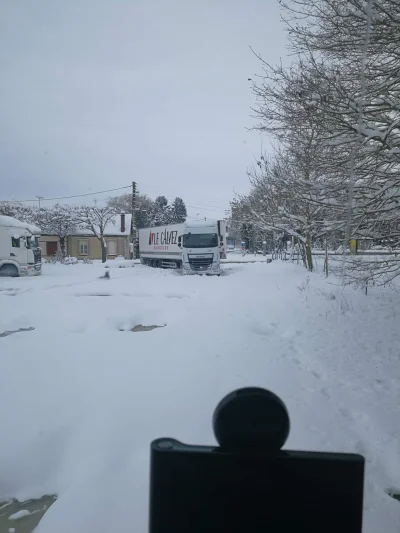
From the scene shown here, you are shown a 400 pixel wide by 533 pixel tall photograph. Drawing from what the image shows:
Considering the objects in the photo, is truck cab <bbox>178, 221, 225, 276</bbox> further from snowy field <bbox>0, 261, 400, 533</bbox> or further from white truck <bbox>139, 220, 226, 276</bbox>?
snowy field <bbox>0, 261, 400, 533</bbox>

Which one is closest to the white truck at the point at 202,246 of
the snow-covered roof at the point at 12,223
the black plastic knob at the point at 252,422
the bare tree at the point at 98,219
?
the snow-covered roof at the point at 12,223

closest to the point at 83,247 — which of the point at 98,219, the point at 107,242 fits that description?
the point at 107,242

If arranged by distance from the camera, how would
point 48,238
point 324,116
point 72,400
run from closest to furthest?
point 72,400, point 324,116, point 48,238

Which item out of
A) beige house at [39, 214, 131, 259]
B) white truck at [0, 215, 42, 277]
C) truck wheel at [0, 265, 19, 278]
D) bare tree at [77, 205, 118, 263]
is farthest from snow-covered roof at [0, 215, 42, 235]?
beige house at [39, 214, 131, 259]

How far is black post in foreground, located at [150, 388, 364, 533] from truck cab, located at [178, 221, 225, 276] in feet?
66.7

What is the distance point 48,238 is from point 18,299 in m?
23.6

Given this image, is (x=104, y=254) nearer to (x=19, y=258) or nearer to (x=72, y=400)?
(x=19, y=258)

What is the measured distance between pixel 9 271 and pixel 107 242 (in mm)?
17661

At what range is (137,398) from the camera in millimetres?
3354

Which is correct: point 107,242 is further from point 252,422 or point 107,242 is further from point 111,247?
point 252,422

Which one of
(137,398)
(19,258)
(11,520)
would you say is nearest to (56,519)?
(11,520)

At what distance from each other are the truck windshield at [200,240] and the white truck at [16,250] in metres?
8.27

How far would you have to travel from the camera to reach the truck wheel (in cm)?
1825

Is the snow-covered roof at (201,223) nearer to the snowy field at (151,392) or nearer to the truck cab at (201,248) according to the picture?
the truck cab at (201,248)
